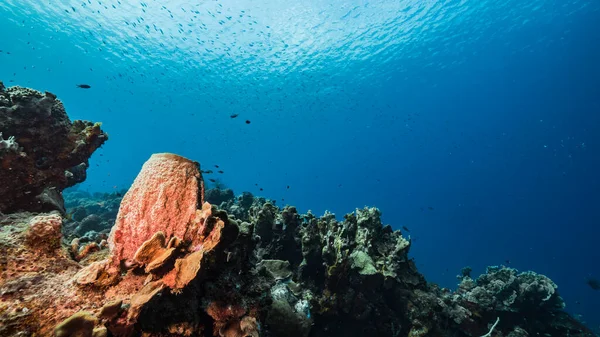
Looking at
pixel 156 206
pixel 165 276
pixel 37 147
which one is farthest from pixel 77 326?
pixel 37 147

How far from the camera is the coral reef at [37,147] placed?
4.42 m

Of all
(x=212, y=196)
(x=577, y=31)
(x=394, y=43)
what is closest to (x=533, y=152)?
(x=577, y=31)

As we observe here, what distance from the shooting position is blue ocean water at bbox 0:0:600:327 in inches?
1330

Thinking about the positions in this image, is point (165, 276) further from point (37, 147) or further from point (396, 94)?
point (396, 94)

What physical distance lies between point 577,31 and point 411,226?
250 feet

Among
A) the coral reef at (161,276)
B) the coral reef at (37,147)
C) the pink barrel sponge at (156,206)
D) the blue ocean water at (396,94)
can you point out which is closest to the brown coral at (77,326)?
the coral reef at (161,276)

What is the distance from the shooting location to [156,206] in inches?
113

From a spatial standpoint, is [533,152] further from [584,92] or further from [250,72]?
[250,72]

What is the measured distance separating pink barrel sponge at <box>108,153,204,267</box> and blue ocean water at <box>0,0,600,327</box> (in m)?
10.9

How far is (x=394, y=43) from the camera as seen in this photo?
38.5 m

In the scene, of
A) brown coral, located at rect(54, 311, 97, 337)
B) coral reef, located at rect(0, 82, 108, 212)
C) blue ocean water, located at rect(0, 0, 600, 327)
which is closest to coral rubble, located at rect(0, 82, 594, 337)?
brown coral, located at rect(54, 311, 97, 337)

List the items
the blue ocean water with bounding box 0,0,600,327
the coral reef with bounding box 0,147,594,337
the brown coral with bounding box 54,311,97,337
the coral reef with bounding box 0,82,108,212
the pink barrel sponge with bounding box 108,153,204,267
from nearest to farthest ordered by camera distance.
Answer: the brown coral with bounding box 54,311,97,337 → the coral reef with bounding box 0,147,594,337 → the pink barrel sponge with bounding box 108,153,204,267 → the coral reef with bounding box 0,82,108,212 → the blue ocean water with bounding box 0,0,600,327

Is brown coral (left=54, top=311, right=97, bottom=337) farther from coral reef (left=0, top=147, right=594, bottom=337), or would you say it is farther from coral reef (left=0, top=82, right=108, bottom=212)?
coral reef (left=0, top=82, right=108, bottom=212)

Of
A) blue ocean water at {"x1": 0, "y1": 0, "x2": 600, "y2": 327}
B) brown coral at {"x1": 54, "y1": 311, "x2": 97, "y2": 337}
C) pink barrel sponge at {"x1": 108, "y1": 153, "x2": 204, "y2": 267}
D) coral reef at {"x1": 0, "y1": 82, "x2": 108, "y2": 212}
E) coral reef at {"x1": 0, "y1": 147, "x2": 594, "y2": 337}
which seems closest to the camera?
brown coral at {"x1": 54, "y1": 311, "x2": 97, "y2": 337}
